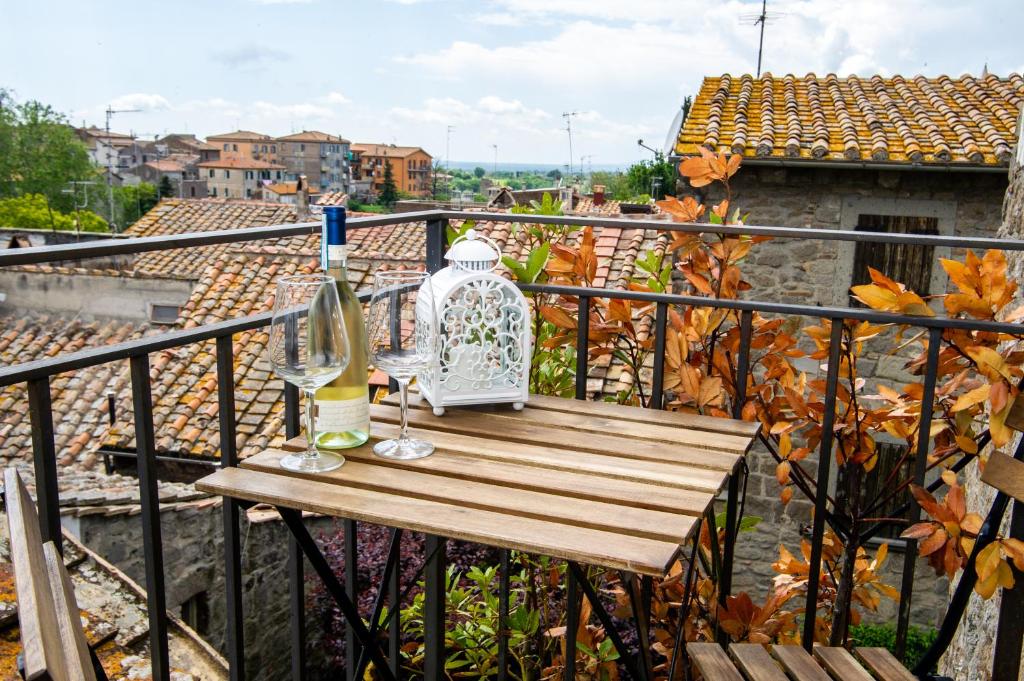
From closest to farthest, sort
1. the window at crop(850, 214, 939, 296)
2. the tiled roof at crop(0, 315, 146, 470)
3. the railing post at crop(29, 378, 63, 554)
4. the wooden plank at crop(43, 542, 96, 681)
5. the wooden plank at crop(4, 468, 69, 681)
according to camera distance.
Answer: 1. the wooden plank at crop(4, 468, 69, 681)
2. the wooden plank at crop(43, 542, 96, 681)
3. the railing post at crop(29, 378, 63, 554)
4. the tiled roof at crop(0, 315, 146, 470)
5. the window at crop(850, 214, 939, 296)

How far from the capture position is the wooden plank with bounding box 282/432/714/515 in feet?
3.79

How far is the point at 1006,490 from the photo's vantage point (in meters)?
1.35

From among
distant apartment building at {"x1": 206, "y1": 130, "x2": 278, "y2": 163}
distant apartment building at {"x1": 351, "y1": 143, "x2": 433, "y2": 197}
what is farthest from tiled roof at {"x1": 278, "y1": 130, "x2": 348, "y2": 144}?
distant apartment building at {"x1": 206, "y1": 130, "x2": 278, "y2": 163}

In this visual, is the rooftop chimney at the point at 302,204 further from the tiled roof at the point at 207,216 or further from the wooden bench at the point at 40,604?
the wooden bench at the point at 40,604

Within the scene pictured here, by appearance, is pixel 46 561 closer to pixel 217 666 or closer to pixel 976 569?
pixel 976 569

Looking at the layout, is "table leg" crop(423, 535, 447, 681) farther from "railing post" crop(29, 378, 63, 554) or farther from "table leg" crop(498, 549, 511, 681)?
"railing post" crop(29, 378, 63, 554)

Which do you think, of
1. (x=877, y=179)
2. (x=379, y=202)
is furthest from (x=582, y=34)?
(x=877, y=179)

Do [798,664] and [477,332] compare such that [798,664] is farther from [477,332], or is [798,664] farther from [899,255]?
[899,255]

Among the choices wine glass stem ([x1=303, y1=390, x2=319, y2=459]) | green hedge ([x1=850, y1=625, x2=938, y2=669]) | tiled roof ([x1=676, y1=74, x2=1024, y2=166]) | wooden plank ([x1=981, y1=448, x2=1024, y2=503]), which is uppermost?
tiled roof ([x1=676, y1=74, x2=1024, y2=166])

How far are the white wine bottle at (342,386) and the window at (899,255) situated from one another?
731 cm

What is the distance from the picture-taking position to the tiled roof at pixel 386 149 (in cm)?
6512

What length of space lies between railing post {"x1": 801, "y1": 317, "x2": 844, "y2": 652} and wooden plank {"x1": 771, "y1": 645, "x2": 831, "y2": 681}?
0.28m

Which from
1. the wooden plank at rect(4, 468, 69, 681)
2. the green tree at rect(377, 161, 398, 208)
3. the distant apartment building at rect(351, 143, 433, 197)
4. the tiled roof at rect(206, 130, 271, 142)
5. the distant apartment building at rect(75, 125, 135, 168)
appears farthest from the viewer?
the tiled roof at rect(206, 130, 271, 142)

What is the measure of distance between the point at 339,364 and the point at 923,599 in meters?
8.27
